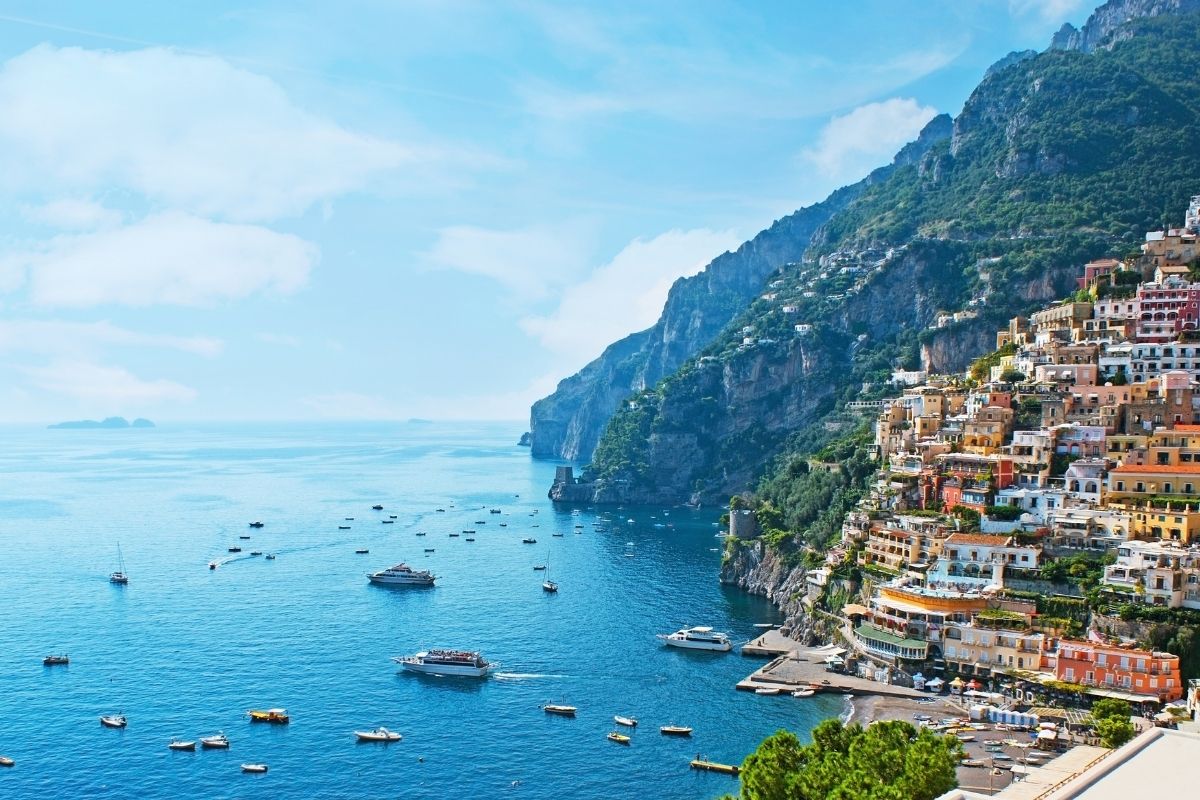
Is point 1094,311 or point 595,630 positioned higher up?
point 1094,311

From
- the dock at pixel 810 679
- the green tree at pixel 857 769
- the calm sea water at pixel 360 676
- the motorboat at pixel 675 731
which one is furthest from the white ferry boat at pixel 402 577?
the green tree at pixel 857 769

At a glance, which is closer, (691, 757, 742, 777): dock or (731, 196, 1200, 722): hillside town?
(691, 757, 742, 777): dock

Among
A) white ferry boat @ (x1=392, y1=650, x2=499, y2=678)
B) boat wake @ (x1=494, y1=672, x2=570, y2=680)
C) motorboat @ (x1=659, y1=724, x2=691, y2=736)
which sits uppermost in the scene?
white ferry boat @ (x1=392, y1=650, x2=499, y2=678)

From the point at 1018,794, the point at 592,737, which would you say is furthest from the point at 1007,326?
the point at 1018,794

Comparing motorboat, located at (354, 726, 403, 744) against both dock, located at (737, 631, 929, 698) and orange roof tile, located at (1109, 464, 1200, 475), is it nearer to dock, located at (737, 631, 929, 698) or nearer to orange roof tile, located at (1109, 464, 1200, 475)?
dock, located at (737, 631, 929, 698)

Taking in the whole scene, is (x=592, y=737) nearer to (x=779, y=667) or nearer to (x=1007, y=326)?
(x=779, y=667)

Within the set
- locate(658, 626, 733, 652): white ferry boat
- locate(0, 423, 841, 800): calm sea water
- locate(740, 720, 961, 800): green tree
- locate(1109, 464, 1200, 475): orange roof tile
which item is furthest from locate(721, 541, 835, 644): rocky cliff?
locate(740, 720, 961, 800): green tree
